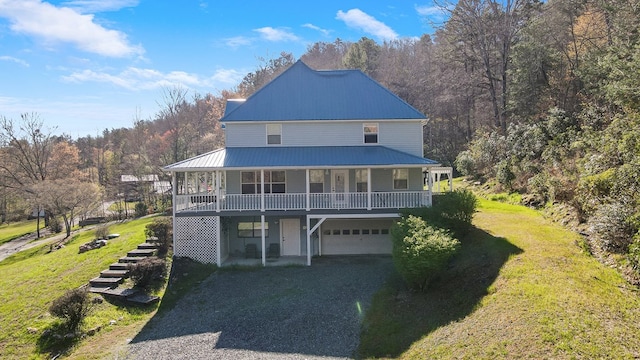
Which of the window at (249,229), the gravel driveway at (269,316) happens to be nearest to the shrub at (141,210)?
the window at (249,229)

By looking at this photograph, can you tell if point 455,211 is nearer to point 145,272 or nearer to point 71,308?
point 145,272

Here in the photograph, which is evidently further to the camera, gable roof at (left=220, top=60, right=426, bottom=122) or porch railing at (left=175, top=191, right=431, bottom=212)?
gable roof at (left=220, top=60, right=426, bottom=122)

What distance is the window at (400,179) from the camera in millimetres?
20391

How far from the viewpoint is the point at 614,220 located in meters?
11.1

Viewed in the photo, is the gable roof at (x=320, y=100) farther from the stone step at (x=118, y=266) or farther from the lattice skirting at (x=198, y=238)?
the stone step at (x=118, y=266)

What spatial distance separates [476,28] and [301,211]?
2533 centimetres

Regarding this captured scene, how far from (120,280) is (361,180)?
1239 centimetres

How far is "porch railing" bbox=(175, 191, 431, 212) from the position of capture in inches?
730

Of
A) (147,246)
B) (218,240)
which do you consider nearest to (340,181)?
(218,240)

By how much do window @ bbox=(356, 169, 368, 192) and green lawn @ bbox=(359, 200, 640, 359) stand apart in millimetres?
6597

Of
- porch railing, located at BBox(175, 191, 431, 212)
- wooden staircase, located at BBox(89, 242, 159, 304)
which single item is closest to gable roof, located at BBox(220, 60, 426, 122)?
porch railing, located at BBox(175, 191, 431, 212)

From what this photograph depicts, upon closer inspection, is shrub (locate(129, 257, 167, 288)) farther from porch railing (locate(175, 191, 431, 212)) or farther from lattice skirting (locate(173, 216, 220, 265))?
porch railing (locate(175, 191, 431, 212))

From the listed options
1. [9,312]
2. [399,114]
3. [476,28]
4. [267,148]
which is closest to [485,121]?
[476,28]

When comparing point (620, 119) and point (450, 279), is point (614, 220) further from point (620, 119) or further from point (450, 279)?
point (620, 119)
